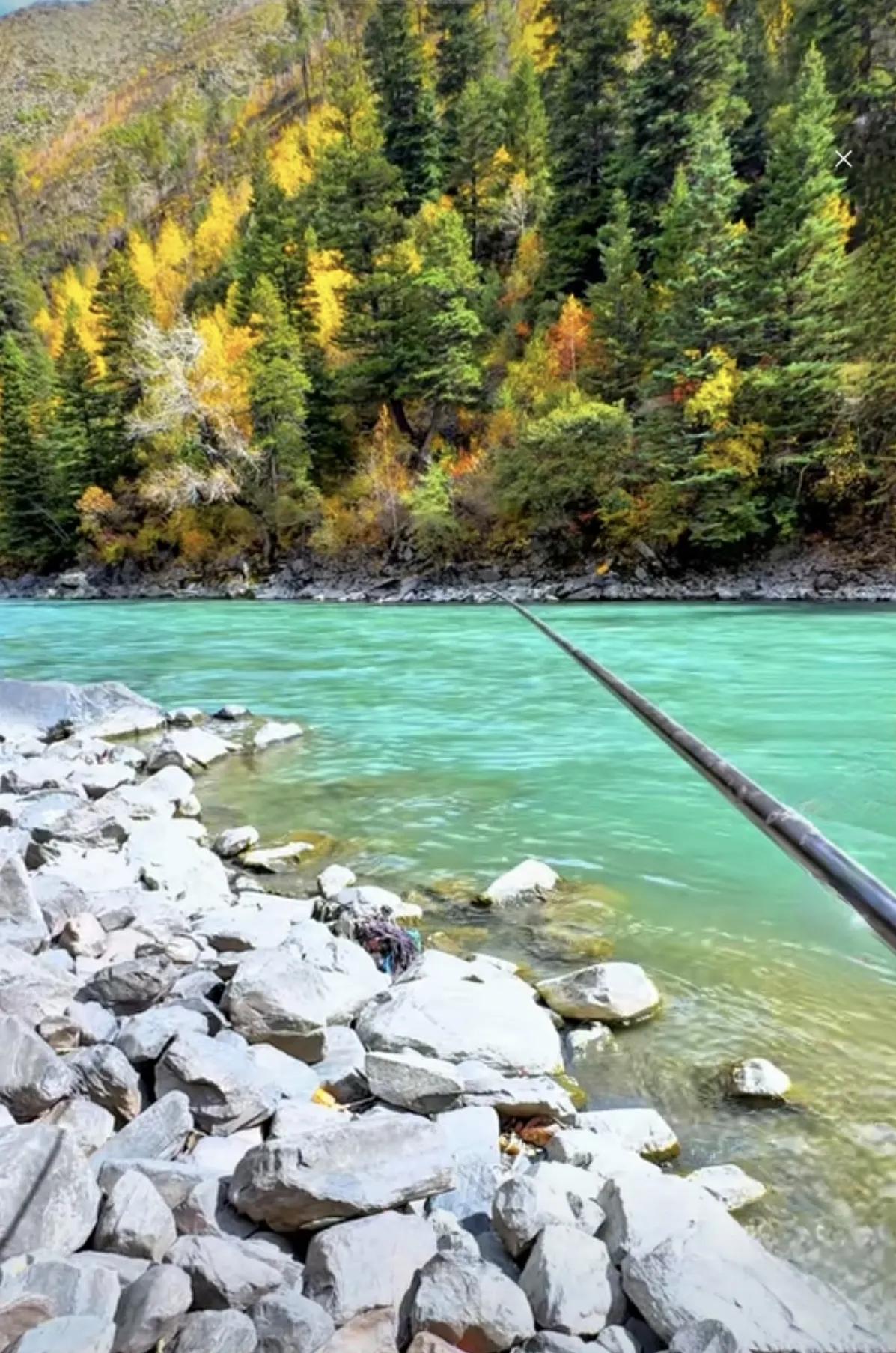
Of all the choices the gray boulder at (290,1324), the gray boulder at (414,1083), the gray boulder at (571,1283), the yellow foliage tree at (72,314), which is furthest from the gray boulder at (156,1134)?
the yellow foliage tree at (72,314)

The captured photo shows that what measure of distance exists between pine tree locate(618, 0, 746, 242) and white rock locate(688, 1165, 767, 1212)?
119 ft

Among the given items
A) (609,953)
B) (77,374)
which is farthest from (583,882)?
(77,374)

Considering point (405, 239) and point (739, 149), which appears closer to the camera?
point (739, 149)

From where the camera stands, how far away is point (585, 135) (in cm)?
3756

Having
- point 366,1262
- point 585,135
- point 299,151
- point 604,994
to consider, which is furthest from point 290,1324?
point 299,151

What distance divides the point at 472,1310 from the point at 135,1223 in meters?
0.83

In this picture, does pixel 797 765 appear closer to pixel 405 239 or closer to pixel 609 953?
pixel 609 953

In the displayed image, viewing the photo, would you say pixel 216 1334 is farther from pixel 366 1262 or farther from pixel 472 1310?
pixel 472 1310

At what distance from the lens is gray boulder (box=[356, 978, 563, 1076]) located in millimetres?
3113

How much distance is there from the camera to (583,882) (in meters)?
5.12

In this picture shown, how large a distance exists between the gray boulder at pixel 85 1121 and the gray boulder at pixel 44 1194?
0.25m

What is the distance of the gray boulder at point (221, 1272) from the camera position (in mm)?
1870

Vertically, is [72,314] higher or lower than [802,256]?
higher

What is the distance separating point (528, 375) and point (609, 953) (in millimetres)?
32318
